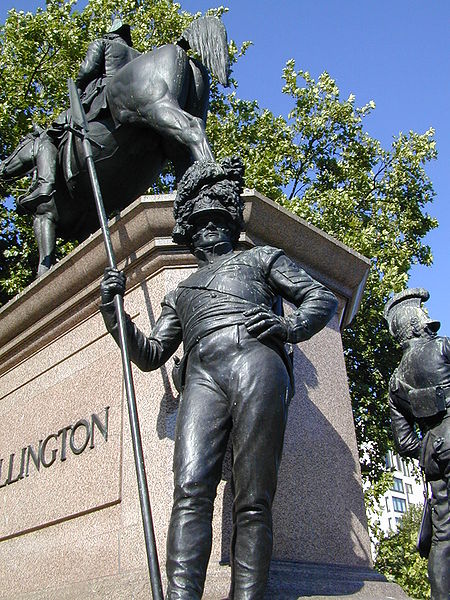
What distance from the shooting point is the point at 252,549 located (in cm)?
309

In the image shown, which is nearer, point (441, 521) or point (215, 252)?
point (215, 252)

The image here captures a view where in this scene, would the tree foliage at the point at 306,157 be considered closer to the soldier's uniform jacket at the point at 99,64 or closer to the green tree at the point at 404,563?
the green tree at the point at 404,563

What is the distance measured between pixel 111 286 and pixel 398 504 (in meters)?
68.1

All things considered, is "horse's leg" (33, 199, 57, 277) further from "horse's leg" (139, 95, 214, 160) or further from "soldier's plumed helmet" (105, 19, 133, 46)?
"soldier's plumed helmet" (105, 19, 133, 46)

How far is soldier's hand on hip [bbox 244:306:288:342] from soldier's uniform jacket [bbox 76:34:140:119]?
3.70 meters

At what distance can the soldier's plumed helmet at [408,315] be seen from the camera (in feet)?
16.2

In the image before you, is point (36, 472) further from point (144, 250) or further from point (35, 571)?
point (144, 250)

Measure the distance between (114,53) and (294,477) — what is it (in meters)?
4.29

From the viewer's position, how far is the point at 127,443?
14.9 feet

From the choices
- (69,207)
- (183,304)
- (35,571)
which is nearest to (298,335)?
(183,304)

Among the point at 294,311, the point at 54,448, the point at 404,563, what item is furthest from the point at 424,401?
the point at 404,563

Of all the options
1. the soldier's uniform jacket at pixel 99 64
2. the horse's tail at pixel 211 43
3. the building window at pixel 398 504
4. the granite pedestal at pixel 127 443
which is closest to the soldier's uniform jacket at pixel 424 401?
the granite pedestal at pixel 127 443

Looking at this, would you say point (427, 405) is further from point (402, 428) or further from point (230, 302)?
point (230, 302)

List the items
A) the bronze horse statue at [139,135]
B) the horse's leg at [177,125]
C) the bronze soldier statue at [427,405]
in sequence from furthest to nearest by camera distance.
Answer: the bronze horse statue at [139,135], the horse's leg at [177,125], the bronze soldier statue at [427,405]
